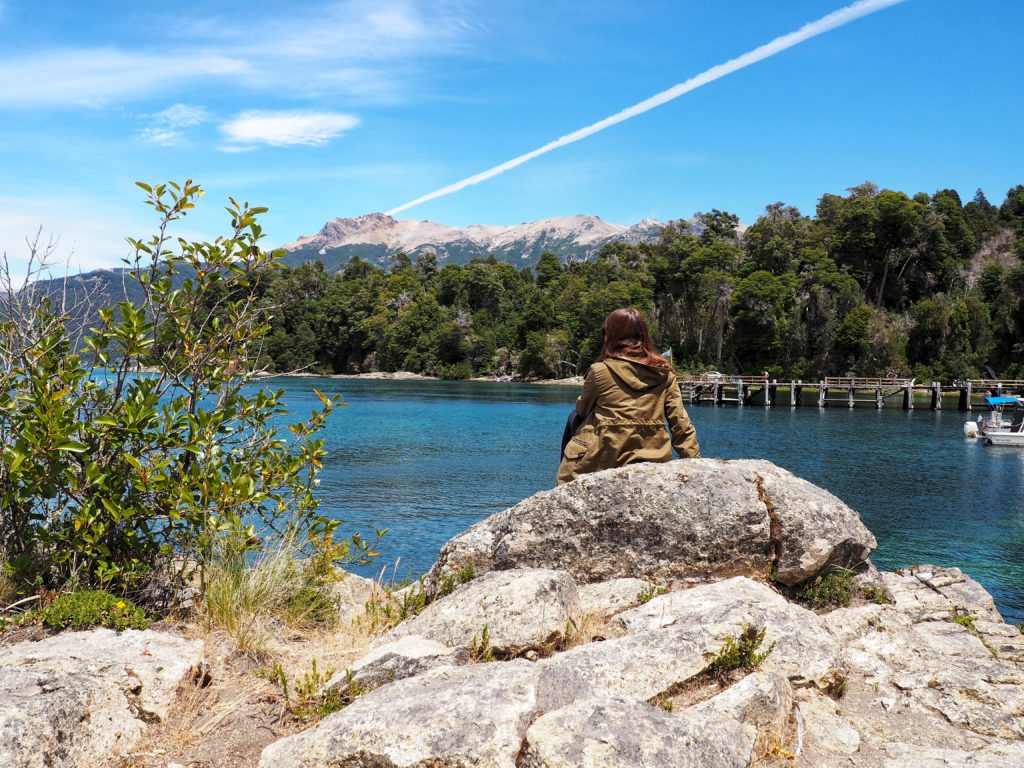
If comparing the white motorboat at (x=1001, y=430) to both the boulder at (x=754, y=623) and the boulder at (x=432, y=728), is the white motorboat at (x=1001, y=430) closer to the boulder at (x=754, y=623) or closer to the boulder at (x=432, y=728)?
the boulder at (x=754, y=623)

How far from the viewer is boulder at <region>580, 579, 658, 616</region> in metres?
5.38

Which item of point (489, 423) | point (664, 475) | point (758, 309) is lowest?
point (489, 423)

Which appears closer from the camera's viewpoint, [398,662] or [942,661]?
[398,662]

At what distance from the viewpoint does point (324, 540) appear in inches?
245

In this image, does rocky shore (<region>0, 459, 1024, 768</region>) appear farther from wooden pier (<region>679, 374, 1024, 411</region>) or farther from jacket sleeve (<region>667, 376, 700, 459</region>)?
wooden pier (<region>679, 374, 1024, 411</region>)

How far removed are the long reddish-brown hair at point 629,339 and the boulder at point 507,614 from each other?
1.86 meters

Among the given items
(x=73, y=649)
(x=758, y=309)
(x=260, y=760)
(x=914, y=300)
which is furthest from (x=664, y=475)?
(x=914, y=300)

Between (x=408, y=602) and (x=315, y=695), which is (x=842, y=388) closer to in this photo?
(x=408, y=602)

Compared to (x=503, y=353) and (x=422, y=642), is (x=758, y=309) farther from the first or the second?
(x=422, y=642)

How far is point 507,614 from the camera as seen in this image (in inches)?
182

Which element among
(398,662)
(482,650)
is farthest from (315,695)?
(482,650)

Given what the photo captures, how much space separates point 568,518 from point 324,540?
2033 mm

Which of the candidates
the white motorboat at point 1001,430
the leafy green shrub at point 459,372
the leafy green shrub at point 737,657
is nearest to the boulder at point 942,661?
the leafy green shrub at point 737,657

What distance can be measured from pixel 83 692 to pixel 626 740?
8.38ft
